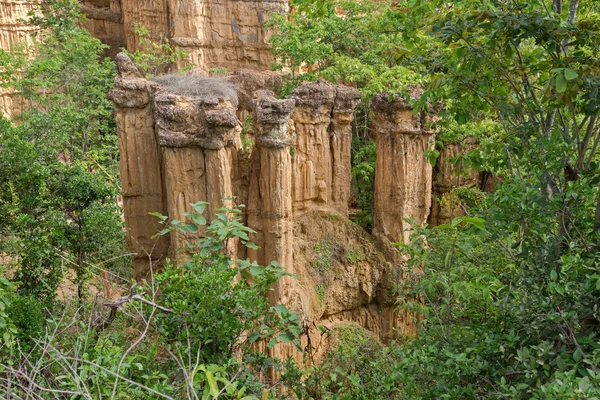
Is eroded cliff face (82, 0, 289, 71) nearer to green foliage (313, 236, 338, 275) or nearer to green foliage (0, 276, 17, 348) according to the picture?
green foliage (313, 236, 338, 275)

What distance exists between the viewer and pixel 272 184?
8797 mm

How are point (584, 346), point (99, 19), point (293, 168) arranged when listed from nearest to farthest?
1. point (584, 346)
2. point (293, 168)
3. point (99, 19)

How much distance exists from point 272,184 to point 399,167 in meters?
2.60

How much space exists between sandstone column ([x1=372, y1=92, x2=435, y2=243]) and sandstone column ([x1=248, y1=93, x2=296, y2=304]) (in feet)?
6.07

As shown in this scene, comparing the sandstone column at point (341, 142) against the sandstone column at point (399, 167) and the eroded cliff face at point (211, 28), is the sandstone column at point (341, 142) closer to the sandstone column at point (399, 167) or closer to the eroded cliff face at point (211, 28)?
the sandstone column at point (399, 167)

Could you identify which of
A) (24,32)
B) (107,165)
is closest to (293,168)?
(107,165)

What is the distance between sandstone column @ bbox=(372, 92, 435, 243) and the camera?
32.9 feet

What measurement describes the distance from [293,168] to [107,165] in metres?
7.98

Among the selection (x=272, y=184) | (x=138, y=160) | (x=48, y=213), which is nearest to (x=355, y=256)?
(x=272, y=184)

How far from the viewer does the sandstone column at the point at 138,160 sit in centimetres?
873

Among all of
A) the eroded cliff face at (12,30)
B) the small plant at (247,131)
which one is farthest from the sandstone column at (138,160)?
the eroded cliff face at (12,30)

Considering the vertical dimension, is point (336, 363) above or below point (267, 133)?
below

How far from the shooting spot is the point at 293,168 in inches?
388

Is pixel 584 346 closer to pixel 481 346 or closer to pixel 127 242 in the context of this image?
pixel 481 346
